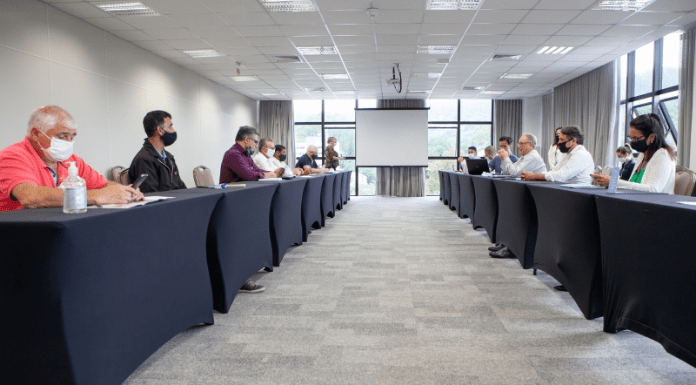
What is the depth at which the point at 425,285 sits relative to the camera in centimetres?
316

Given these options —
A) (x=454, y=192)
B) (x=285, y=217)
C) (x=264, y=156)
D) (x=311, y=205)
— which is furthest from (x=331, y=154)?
(x=285, y=217)

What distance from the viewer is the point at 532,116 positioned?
12.0 m

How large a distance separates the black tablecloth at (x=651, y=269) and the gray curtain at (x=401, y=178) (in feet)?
34.1

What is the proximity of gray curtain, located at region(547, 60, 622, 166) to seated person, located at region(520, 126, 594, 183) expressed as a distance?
185 inches

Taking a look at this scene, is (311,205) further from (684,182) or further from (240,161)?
(684,182)

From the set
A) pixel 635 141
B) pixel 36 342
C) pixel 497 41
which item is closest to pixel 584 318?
pixel 635 141

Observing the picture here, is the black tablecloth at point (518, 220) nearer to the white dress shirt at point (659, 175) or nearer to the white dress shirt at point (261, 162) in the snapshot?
the white dress shirt at point (659, 175)

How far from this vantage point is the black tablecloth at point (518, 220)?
3408mm

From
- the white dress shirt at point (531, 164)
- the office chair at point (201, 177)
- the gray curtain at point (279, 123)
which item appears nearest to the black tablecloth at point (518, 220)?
the white dress shirt at point (531, 164)

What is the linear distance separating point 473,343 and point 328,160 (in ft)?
24.7

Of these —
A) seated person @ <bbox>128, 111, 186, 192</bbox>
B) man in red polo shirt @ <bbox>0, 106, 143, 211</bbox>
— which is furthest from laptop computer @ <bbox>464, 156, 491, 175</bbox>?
man in red polo shirt @ <bbox>0, 106, 143, 211</bbox>

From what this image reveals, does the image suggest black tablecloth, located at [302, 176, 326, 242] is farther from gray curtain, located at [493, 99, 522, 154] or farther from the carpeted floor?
gray curtain, located at [493, 99, 522, 154]

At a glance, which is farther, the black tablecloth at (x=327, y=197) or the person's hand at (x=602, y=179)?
the black tablecloth at (x=327, y=197)

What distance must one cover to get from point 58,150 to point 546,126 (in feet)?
37.5
